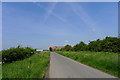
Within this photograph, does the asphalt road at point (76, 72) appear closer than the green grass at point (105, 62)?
Yes

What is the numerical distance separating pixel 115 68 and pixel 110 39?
20895mm

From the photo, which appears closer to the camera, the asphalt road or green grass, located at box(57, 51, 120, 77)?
the asphalt road

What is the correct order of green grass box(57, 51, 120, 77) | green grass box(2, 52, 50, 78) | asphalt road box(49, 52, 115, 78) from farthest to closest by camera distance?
1. green grass box(57, 51, 120, 77)
2. asphalt road box(49, 52, 115, 78)
3. green grass box(2, 52, 50, 78)

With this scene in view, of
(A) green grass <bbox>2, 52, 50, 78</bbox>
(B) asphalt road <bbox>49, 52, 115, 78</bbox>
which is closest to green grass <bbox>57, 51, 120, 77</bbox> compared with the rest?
(B) asphalt road <bbox>49, 52, 115, 78</bbox>

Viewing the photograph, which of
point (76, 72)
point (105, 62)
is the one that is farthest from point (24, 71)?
point (105, 62)

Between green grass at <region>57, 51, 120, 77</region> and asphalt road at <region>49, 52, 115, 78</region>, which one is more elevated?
green grass at <region>57, 51, 120, 77</region>

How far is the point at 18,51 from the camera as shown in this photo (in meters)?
19.8

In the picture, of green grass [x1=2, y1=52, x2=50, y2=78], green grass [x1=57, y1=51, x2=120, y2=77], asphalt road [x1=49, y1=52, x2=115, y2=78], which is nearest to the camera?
green grass [x1=2, y1=52, x2=50, y2=78]

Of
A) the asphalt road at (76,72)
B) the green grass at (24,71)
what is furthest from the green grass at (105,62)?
the green grass at (24,71)

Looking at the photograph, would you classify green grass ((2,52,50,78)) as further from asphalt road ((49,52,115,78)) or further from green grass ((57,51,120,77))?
green grass ((57,51,120,77))

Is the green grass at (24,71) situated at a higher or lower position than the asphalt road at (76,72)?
higher

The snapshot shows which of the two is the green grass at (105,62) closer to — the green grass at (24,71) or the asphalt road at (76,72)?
the asphalt road at (76,72)

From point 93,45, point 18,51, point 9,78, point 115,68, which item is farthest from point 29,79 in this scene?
point 93,45

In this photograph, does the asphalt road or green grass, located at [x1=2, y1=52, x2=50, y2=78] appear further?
the asphalt road
